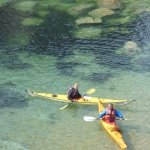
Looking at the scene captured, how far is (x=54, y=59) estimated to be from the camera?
94.7 feet

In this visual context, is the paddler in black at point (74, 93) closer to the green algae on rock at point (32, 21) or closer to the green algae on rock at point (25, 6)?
the green algae on rock at point (32, 21)

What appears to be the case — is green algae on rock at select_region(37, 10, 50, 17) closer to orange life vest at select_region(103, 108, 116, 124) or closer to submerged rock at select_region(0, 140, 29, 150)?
orange life vest at select_region(103, 108, 116, 124)

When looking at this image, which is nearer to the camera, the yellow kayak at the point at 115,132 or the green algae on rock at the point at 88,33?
the yellow kayak at the point at 115,132

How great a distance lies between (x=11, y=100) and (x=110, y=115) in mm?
7557

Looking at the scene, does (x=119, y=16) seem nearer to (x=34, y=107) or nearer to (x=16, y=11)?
(x=16, y=11)

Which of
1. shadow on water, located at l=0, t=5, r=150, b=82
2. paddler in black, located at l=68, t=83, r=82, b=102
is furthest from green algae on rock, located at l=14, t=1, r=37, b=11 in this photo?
paddler in black, located at l=68, t=83, r=82, b=102

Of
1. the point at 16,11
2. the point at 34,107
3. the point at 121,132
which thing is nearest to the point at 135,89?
the point at 121,132

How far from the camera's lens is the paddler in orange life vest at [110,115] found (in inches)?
775

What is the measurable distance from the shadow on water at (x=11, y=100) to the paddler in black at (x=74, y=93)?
10.3 ft

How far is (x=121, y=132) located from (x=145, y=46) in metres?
13.0

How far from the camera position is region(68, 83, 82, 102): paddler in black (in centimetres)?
2228

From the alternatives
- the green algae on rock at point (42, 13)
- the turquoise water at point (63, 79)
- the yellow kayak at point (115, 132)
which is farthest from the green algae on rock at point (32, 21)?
the yellow kayak at point (115, 132)

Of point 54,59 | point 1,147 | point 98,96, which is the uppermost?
point 54,59

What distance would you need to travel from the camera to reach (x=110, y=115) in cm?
1972
